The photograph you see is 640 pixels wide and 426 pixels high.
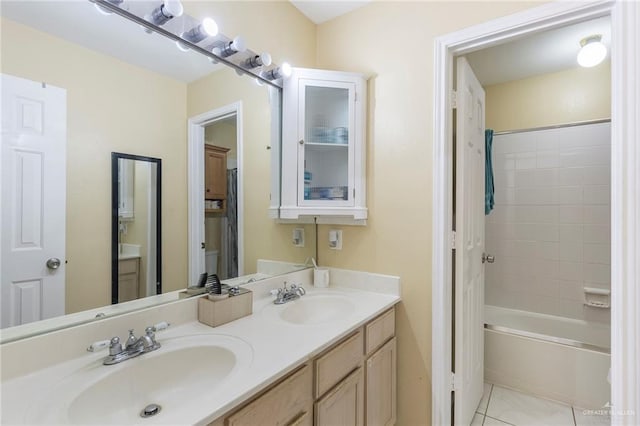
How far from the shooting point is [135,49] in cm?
109

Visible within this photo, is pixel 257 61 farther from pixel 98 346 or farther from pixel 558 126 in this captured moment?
pixel 558 126

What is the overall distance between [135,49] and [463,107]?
1496mm

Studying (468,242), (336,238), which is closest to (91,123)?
(336,238)

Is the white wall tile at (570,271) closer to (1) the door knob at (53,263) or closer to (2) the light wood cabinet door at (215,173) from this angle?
(2) the light wood cabinet door at (215,173)

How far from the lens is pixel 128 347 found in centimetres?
93

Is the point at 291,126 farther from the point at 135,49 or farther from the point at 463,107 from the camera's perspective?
the point at 463,107

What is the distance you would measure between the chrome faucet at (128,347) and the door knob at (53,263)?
0.90 feet

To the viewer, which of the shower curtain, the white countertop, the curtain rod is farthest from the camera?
the curtain rod

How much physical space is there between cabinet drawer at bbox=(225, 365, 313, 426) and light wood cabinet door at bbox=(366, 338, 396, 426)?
18.0 inches

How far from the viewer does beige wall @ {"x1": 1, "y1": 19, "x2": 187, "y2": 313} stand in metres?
0.88

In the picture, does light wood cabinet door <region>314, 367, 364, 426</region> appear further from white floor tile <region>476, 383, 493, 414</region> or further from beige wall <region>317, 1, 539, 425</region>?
white floor tile <region>476, 383, 493, 414</region>

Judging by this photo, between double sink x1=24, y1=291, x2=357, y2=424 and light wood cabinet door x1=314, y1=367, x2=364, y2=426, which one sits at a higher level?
double sink x1=24, y1=291, x2=357, y2=424

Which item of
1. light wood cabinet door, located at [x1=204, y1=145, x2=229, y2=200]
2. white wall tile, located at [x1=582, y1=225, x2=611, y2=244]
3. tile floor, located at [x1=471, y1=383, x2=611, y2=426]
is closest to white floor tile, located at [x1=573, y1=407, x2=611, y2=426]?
tile floor, located at [x1=471, y1=383, x2=611, y2=426]

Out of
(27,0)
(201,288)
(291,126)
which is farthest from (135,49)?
(201,288)
